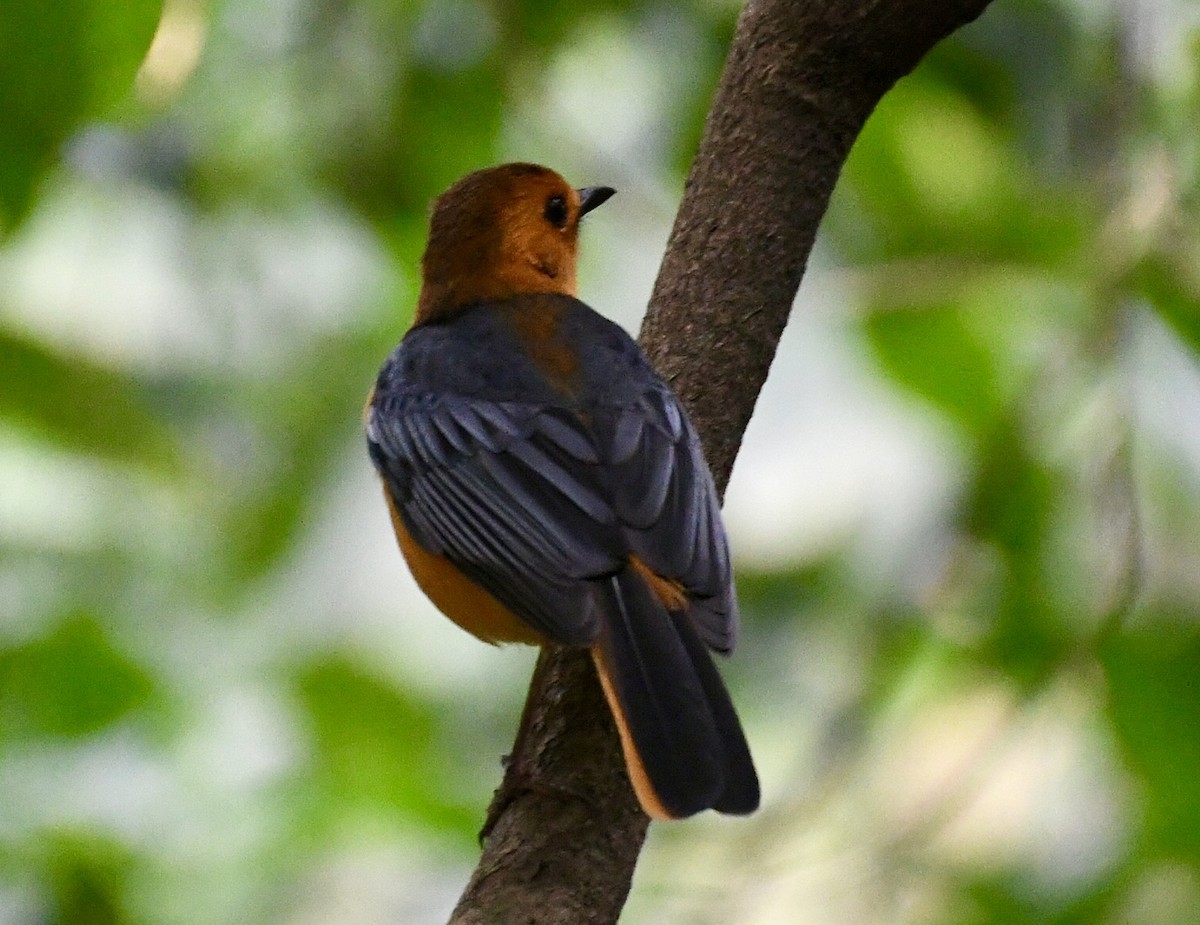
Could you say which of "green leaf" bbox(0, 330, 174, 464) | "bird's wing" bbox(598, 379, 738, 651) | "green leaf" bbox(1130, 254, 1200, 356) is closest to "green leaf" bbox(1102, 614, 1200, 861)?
"green leaf" bbox(1130, 254, 1200, 356)

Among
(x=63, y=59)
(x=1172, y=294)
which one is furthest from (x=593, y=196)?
(x=63, y=59)

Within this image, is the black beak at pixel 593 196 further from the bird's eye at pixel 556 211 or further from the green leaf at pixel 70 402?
the green leaf at pixel 70 402

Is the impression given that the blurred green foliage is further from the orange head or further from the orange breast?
the orange breast

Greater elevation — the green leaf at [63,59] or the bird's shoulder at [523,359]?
the bird's shoulder at [523,359]

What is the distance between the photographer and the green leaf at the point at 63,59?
3.03 meters

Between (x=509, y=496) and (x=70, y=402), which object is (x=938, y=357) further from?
(x=70, y=402)

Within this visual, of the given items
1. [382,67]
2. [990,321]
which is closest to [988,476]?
[990,321]

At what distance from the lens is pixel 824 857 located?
14.1ft

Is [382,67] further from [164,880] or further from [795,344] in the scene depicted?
[164,880]

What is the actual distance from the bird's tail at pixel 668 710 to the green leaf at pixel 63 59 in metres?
1.32

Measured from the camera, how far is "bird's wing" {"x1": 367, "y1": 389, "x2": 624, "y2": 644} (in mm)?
3410

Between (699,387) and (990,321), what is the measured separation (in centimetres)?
93

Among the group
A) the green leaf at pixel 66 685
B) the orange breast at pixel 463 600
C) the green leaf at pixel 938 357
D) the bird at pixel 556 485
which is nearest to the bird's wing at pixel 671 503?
the bird at pixel 556 485

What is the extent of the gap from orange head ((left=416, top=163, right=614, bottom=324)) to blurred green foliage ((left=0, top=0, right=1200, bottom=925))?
23 cm
